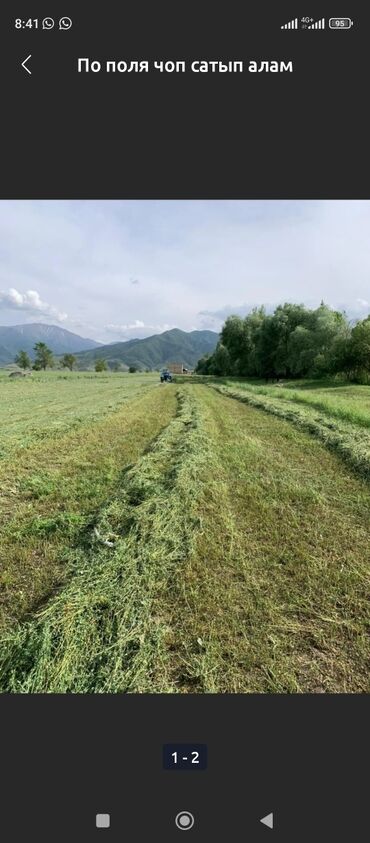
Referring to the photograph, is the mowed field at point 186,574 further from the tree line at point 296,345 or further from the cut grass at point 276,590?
the tree line at point 296,345

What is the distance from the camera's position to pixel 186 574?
13.0 feet

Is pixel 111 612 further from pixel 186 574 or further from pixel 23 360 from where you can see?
pixel 23 360

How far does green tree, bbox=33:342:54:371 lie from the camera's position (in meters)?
122

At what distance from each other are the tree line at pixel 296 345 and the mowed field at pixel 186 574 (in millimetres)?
35550

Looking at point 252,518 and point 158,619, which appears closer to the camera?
point 158,619

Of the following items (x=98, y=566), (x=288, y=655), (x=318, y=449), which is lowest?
(x=288, y=655)

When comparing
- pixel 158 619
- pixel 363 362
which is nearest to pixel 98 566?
pixel 158 619

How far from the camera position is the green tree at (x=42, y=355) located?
12179 cm

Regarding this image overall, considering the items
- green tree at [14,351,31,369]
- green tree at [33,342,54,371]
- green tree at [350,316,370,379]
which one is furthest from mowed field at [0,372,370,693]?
green tree at [14,351,31,369]

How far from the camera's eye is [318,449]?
940cm

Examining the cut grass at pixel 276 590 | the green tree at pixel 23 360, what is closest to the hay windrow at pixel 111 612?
the cut grass at pixel 276 590

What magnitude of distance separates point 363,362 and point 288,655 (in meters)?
41.8

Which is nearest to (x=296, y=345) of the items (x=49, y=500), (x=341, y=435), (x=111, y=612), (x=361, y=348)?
(x=361, y=348)
